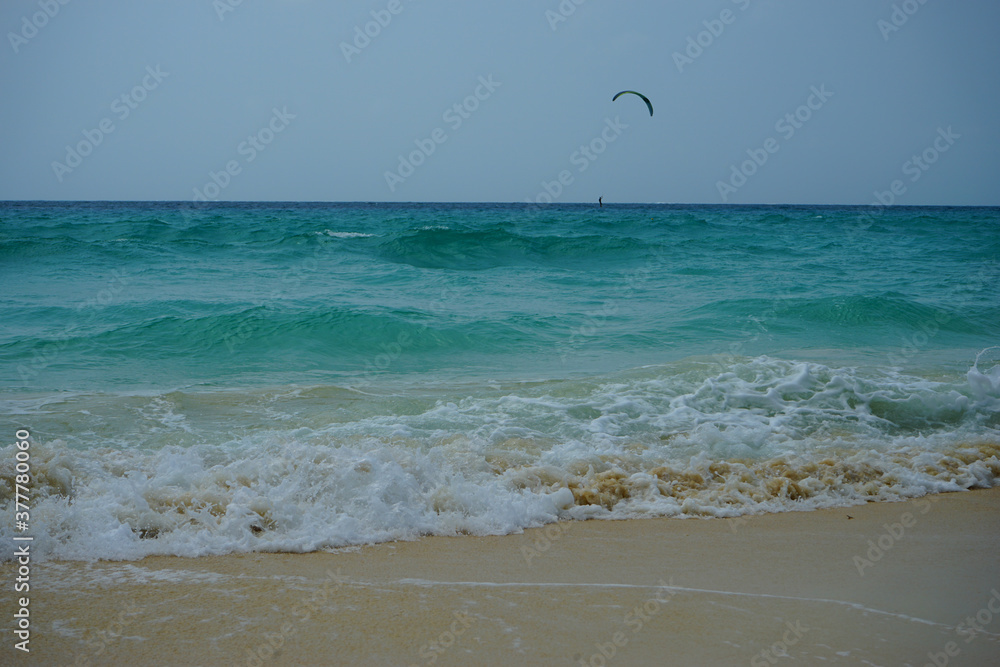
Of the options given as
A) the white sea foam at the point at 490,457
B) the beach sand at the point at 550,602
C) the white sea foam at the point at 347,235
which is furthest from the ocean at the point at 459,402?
the white sea foam at the point at 347,235

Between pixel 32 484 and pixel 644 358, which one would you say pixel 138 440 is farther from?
pixel 644 358

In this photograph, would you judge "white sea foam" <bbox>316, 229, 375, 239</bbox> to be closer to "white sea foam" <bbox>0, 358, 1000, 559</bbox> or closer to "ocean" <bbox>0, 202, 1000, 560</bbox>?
"ocean" <bbox>0, 202, 1000, 560</bbox>

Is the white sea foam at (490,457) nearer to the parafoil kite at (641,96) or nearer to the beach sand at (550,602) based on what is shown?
the beach sand at (550,602)

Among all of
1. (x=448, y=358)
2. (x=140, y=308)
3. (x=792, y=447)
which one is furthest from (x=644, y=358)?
(x=140, y=308)

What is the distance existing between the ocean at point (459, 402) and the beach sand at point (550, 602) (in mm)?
344

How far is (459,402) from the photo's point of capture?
654cm

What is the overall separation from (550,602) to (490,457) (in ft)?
6.45

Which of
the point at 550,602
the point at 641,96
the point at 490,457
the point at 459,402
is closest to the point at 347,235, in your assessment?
the point at 641,96

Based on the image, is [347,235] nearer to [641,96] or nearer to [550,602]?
[641,96]

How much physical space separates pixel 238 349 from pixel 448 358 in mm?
2713

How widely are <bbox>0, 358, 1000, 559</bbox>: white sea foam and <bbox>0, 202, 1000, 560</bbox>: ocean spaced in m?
0.02

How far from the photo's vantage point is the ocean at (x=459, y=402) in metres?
4.17

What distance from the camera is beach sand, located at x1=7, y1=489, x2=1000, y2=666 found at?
8.99 feet

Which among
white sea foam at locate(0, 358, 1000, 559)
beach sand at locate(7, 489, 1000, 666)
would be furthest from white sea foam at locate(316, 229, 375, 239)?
beach sand at locate(7, 489, 1000, 666)
